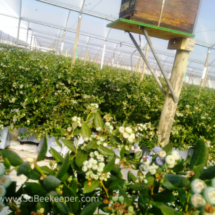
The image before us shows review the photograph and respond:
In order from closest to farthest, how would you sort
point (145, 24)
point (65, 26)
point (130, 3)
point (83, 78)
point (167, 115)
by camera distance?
1. point (145, 24)
2. point (130, 3)
3. point (167, 115)
4. point (83, 78)
5. point (65, 26)

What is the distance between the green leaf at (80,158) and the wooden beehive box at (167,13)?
4.81ft

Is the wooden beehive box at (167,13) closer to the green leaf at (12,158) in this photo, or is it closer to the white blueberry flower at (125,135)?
the white blueberry flower at (125,135)

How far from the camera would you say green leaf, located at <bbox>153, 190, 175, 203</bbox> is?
574 millimetres

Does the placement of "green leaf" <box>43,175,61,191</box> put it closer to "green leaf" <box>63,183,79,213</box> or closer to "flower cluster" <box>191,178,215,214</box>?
"green leaf" <box>63,183,79,213</box>

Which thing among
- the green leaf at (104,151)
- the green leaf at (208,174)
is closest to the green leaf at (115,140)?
the green leaf at (104,151)

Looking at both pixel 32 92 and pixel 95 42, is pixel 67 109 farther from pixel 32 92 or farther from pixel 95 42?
pixel 95 42

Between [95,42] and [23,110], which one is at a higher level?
[95,42]

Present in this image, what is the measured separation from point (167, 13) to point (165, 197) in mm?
1671

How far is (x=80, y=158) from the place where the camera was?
0.67 meters

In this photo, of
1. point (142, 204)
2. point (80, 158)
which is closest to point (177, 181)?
point (142, 204)

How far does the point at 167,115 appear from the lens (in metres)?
2.37

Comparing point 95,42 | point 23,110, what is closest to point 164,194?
point 23,110

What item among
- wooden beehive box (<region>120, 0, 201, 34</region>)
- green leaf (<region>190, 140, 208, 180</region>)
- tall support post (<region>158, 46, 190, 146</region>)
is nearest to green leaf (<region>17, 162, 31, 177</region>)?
green leaf (<region>190, 140, 208, 180</region>)

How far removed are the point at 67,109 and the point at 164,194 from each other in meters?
2.50
